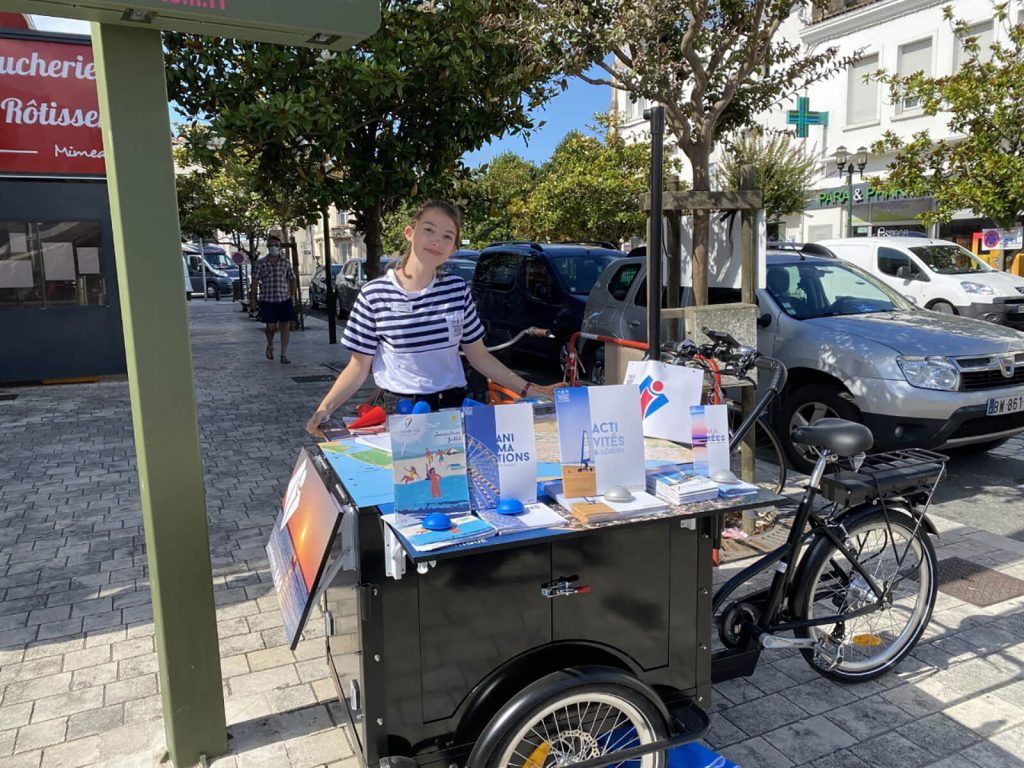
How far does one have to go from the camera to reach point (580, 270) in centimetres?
1066

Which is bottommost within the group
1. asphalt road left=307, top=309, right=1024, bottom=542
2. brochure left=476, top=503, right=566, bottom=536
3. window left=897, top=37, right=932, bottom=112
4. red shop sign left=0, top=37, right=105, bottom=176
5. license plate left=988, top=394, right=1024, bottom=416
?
asphalt road left=307, top=309, right=1024, bottom=542

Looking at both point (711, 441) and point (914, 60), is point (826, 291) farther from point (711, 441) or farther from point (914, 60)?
point (914, 60)

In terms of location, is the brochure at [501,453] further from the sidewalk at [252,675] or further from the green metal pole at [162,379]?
the sidewalk at [252,675]

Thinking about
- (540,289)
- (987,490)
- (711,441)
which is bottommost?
(987,490)

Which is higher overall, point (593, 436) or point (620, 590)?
point (593, 436)

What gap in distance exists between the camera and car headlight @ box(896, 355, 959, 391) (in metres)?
5.64

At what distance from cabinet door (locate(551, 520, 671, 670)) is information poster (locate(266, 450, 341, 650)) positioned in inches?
27.5

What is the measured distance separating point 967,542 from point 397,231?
121ft

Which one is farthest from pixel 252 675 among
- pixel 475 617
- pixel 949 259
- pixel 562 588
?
pixel 949 259

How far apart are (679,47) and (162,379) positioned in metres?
4.01

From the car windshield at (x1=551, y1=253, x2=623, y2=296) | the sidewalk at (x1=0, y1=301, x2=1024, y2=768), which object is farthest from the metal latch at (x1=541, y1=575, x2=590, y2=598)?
the car windshield at (x1=551, y1=253, x2=623, y2=296)

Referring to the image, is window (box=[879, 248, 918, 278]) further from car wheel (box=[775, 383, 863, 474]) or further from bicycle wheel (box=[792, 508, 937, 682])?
bicycle wheel (box=[792, 508, 937, 682])

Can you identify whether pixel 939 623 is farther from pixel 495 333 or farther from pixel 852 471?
pixel 495 333

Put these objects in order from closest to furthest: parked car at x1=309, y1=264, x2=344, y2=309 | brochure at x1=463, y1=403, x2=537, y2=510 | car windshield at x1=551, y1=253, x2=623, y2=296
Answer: brochure at x1=463, y1=403, x2=537, y2=510, car windshield at x1=551, y1=253, x2=623, y2=296, parked car at x1=309, y1=264, x2=344, y2=309
